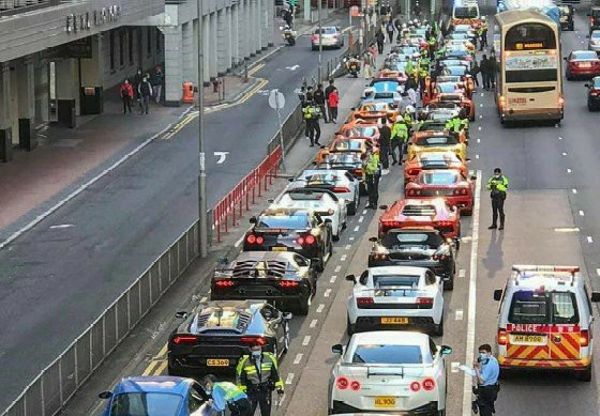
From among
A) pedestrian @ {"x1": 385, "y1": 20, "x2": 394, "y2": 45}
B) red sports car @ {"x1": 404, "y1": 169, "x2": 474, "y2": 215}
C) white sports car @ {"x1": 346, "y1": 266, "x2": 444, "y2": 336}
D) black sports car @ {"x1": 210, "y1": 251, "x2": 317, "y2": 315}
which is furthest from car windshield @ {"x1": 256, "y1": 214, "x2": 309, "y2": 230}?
pedestrian @ {"x1": 385, "y1": 20, "x2": 394, "y2": 45}

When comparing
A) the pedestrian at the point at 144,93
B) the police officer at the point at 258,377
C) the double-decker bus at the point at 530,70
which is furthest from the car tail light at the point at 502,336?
the pedestrian at the point at 144,93

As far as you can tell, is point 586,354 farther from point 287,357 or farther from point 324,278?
point 324,278

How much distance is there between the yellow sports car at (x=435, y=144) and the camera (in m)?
51.1

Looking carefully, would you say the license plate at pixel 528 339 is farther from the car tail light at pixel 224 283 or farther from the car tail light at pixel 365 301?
the car tail light at pixel 224 283

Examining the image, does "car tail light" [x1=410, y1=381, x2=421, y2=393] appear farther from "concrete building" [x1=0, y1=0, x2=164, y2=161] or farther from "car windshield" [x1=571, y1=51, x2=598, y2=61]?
"car windshield" [x1=571, y1=51, x2=598, y2=61]

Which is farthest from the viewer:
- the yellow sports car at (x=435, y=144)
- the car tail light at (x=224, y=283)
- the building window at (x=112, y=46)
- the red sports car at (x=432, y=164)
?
the building window at (x=112, y=46)

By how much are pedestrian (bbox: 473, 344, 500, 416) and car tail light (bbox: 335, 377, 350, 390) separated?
1.89 metres

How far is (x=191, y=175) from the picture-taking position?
175 ft

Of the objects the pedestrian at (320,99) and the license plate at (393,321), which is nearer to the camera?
the license plate at (393,321)

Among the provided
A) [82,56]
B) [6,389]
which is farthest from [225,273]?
[82,56]

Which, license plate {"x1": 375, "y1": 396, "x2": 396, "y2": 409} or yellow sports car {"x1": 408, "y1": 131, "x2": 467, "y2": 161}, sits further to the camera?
yellow sports car {"x1": 408, "y1": 131, "x2": 467, "y2": 161}

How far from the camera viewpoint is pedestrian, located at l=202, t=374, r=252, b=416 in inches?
929

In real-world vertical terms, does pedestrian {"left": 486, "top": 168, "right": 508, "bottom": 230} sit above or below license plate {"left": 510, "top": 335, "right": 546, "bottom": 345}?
below

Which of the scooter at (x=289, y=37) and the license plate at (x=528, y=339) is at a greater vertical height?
the license plate at (x=528, y=339)
